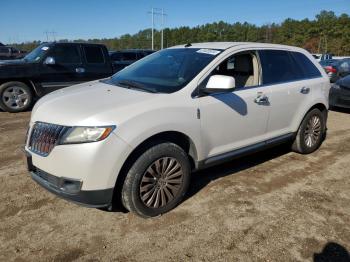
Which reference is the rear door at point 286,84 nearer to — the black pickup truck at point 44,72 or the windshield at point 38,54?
the black pickup truck at point 44,72

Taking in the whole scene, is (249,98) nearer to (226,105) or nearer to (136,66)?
(226,105)

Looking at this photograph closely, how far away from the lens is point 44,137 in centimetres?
322

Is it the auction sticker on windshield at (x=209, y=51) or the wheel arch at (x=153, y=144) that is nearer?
the wheel arch at (x=153, y=144)

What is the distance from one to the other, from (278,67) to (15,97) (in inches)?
262

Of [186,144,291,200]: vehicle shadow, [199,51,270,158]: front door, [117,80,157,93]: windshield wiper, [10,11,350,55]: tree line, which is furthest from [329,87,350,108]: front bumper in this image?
[10,11,350,55]: tree line

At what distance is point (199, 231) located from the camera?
330 cm

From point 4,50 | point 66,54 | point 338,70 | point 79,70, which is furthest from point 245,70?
point 4,50

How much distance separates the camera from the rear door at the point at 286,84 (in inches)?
181

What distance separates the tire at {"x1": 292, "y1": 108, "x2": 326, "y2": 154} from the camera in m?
5.35

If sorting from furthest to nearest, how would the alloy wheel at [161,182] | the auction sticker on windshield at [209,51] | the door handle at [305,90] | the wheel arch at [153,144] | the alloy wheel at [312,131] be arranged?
the alloy wheel at [312,131] < the door handle at [305,90] < the auction sticker on windshield at [209,51] < the alloy wheel at [161,182] < the wheel arch at [153,144]

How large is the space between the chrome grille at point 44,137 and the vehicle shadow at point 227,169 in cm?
165

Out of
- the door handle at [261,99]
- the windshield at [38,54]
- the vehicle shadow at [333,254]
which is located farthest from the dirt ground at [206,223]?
the windshield at [38,54]

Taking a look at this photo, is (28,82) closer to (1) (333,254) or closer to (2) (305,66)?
(2) (305,66)

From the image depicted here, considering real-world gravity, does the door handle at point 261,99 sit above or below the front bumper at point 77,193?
above
